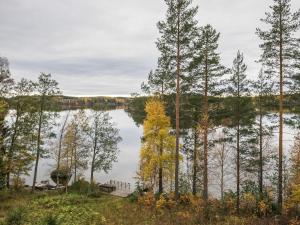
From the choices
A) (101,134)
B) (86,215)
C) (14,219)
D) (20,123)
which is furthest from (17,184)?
(14,219)

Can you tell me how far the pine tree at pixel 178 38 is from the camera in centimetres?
2241

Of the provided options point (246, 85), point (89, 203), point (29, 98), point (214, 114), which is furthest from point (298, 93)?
point (29, 98)

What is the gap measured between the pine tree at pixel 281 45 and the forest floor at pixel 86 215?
7.53m

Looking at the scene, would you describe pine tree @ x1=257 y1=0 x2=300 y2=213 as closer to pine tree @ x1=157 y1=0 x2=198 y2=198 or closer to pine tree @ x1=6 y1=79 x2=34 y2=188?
pine tree @ x1=157 y1=0 x2=198 y2=198

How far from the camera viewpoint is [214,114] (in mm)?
28141

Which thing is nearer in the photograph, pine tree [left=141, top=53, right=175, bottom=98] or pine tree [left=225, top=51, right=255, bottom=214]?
pine tree [left=225, top=51, right=255, bottom=214]

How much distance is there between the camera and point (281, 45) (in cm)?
2116

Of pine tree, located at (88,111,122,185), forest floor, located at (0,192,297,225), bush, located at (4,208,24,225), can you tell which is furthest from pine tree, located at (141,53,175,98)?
bush, located at (4,208,24,225)

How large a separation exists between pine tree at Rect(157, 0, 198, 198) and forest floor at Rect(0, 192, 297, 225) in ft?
11.4

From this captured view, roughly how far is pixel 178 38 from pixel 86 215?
14842 millimetres

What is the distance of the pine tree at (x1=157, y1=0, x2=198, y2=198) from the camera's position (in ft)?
73.5

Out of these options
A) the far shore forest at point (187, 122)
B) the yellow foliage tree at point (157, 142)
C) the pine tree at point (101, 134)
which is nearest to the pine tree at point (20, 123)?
the far shore forest at point (187, 122)

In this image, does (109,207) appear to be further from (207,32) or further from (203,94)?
(207,32)

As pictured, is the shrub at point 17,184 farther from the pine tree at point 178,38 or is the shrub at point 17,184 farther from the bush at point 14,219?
the pine tree at point 178,38
